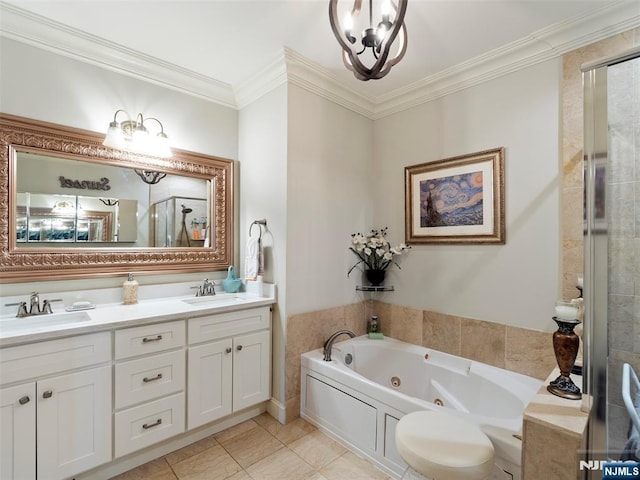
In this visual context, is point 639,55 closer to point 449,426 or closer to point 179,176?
point 449,426

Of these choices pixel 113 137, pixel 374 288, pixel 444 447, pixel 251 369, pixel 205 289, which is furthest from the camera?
pixel 374 288

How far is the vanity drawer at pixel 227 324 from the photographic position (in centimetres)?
203

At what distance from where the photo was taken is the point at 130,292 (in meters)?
2.19

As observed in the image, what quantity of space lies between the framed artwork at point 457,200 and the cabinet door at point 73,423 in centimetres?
242

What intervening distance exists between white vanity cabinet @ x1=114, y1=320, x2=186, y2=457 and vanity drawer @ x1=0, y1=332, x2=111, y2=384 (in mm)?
87

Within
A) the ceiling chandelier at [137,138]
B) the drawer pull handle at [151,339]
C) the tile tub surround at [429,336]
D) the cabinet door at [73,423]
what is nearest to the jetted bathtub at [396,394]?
the tile tub surround at [429,336]

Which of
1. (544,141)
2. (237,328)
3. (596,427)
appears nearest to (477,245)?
(544,141)

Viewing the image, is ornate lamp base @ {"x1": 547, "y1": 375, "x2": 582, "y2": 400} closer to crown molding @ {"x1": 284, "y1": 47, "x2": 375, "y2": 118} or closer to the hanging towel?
the hanging towel

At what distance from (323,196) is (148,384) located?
70.5 inches

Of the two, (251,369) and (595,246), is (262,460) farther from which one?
(595,246)

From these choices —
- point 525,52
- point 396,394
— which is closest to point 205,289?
point 396,394

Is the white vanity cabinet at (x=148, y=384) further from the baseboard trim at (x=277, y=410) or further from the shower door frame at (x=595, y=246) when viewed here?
the shower door frame at (x=595, y=246)

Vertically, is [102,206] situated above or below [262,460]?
above

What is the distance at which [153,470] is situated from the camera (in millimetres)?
1843
